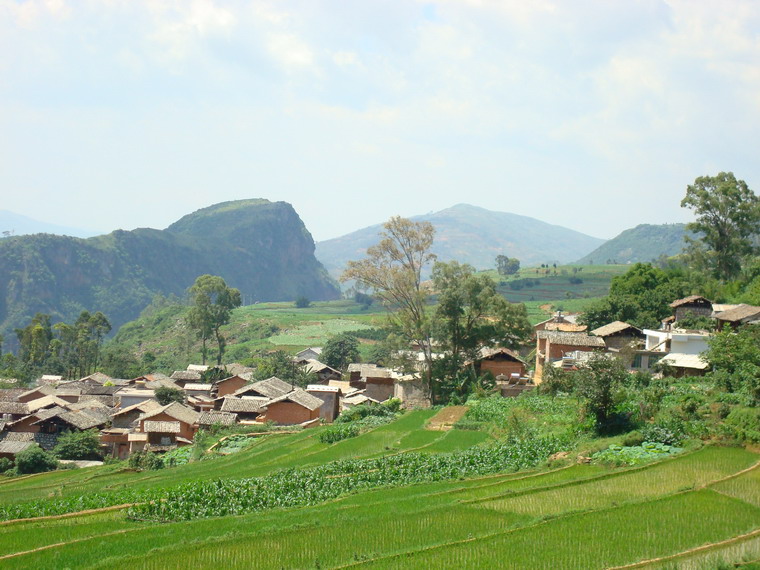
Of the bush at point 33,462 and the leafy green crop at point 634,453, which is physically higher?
the leafy green crop at point 634,453

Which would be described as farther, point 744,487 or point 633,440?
point 633,440

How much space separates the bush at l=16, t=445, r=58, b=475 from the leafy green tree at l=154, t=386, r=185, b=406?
13925 mm

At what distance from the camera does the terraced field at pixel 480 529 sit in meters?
13.0

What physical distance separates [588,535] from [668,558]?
5.59ft

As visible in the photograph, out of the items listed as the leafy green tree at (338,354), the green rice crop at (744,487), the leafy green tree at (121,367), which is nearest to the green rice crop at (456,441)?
the green rice crop at (744,487)

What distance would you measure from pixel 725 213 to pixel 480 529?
39634 mm

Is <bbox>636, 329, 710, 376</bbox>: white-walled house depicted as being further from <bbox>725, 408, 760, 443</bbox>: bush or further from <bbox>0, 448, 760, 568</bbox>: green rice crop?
<bbox>0, 448, 760, 568</bbox>: green rice crop

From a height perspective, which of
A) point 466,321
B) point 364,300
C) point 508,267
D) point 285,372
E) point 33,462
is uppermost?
point 508,267

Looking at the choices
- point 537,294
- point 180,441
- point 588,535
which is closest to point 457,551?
point 588,535

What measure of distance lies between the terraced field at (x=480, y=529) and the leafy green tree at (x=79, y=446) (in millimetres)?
23445

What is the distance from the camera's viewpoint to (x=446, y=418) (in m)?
34.3

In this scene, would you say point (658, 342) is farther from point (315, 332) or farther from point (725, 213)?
point (315, 332)

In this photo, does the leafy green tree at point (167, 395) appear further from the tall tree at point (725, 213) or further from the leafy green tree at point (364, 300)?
the leafy green tree at point (364, 300)

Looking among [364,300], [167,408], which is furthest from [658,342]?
[364,300]
